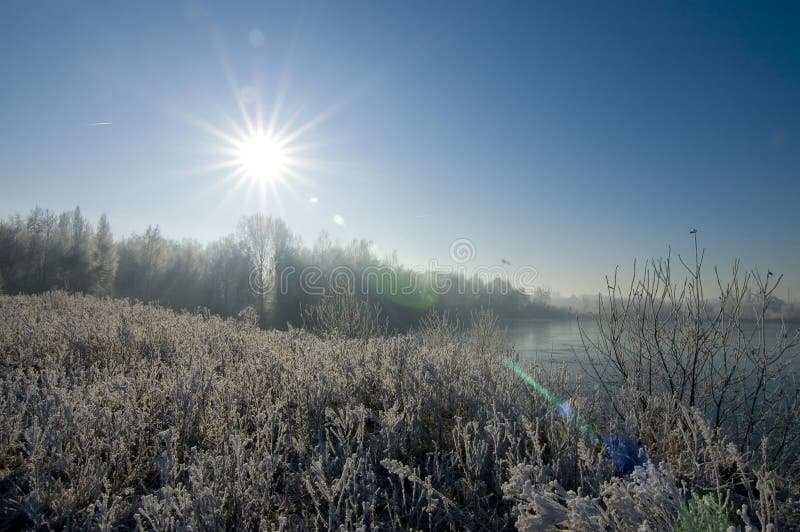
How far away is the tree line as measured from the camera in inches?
1500

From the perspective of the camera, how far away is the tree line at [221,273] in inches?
1500

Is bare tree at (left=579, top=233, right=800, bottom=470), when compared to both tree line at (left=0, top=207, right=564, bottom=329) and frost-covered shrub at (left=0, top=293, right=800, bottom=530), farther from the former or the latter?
tree line at (left=0, top=207, right=564, bottom=329)

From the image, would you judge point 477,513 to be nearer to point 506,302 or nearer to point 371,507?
point 371,507

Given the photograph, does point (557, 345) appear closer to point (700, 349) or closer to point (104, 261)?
point (700, 349)

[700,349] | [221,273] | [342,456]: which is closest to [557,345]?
[700,349]

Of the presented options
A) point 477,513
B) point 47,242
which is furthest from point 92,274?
point 477,513

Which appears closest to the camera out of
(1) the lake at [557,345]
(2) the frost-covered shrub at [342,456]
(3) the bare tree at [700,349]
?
(2) the frost-covered shrub at [342,456]

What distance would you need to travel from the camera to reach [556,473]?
2479mm

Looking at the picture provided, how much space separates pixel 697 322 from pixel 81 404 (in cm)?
561

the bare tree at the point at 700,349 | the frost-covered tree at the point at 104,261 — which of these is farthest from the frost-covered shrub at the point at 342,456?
the frost-covered tree at the point at 104,261

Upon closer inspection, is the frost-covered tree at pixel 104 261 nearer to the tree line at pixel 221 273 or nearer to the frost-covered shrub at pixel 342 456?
the tree line at pixel 221 273

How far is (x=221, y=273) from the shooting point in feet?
159

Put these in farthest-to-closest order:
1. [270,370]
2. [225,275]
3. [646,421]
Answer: [225,275], [270,370], [646,421]

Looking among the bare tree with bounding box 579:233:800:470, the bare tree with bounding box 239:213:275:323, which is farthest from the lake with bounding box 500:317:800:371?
the bare tree with bounding box 239:213:275:323
